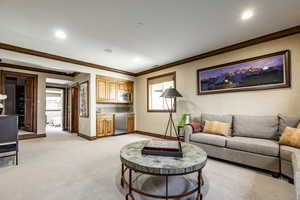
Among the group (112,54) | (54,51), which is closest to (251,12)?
(112,54)

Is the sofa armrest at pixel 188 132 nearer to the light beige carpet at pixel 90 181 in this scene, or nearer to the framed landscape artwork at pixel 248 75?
the light beige carpet at pixel 90 181

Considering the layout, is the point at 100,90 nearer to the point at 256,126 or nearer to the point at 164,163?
the point at 164,163

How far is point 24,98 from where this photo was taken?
5801 millimetres

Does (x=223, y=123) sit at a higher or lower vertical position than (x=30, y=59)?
lower

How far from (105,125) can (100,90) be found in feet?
4.20

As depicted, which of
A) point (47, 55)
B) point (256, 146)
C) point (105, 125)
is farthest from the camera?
point (105, 125)

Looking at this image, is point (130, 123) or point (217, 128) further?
point (130, 123)

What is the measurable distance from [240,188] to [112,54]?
386 centimetres

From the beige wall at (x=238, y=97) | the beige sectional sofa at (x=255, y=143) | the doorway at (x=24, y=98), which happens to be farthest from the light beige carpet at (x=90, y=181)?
the doorway at (x=24, y=98)

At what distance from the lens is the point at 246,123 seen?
116 inches

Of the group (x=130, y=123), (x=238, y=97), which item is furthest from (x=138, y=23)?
(x=130, y=123)

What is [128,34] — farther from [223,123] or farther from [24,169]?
[24,169]

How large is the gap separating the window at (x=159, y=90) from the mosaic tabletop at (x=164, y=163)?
319 cm

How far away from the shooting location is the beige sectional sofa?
2113 mm
